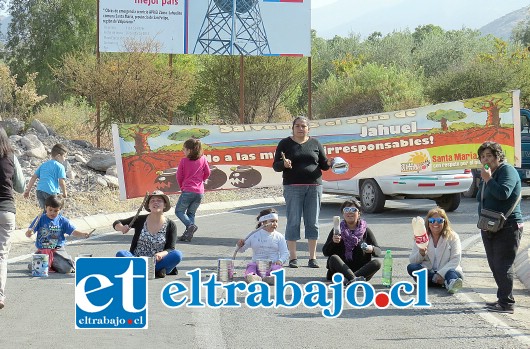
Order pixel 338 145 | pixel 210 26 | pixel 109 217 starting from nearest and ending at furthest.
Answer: pixel 338 145
pixel 109 217
pixel 210 26

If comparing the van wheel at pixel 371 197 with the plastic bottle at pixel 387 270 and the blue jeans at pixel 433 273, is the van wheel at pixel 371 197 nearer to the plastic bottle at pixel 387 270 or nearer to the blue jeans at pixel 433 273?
the blue jeans at pixel 433 273

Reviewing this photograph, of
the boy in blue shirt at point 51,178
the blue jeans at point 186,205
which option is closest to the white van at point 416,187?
the blue jeans at point 186,205

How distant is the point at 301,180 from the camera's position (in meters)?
13.4

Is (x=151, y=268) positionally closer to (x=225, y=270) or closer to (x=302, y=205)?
(x=225, y=270)

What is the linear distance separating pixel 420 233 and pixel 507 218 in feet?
4.97

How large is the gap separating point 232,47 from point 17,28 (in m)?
20.9

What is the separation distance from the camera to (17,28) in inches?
1976

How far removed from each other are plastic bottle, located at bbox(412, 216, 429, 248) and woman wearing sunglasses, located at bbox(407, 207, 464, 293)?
6 centimetres

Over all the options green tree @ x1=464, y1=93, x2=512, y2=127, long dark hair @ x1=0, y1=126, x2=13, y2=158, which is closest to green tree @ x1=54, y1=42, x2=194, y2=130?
green tree @ x1=464, y1=93, x2=512, y2=127

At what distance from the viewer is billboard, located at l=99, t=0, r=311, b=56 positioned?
31.2 metres

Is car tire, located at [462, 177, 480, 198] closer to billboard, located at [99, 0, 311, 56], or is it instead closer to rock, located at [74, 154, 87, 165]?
billboard, located at [99, 0, 311, 56]

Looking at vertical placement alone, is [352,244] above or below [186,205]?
below

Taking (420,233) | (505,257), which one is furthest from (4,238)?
(505,257)

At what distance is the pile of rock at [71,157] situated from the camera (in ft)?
78.5
